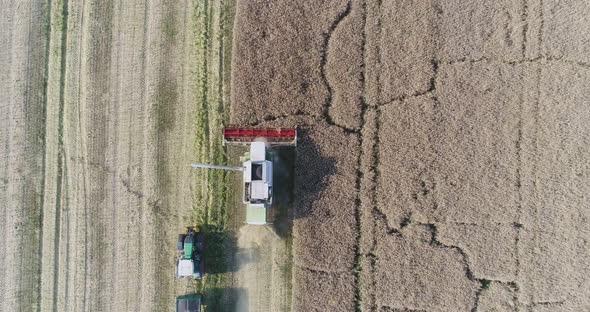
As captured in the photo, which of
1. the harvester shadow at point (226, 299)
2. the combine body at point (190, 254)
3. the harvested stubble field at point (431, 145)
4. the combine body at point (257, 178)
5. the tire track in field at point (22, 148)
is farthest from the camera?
the tire track in field at point (22, 148)

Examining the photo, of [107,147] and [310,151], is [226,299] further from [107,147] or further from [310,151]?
[107,147]

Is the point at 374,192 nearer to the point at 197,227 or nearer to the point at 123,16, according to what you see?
the point at 197,227

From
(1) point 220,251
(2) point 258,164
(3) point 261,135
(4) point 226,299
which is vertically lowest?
(4) point 226,299

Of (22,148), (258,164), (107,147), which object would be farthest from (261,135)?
(22,148)

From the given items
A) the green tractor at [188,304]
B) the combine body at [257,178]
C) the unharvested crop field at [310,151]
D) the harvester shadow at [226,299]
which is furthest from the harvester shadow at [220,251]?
the combine body at [257,178]

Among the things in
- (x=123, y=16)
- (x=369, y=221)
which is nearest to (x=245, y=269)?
(x=369, y=221)

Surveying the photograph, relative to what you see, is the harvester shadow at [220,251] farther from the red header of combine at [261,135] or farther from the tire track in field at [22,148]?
the tire track in field at [22,148]

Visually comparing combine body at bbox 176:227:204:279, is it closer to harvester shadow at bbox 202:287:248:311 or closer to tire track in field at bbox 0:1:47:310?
harvester shadow at bbox 202:287:248:311
